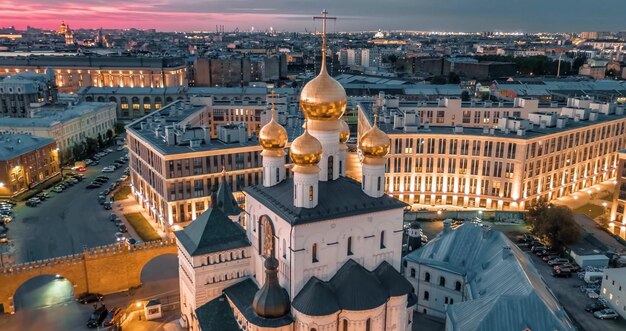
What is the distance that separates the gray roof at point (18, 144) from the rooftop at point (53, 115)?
5.94 meters

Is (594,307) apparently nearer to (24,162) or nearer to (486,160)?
(486,160)

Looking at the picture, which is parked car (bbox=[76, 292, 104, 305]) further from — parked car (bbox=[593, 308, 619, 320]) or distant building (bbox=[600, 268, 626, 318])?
distant building (bbox=[600, 268, 626, 318])

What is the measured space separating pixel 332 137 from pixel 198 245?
12.3 m

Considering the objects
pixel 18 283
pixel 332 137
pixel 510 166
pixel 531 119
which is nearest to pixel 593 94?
pixel 531 119

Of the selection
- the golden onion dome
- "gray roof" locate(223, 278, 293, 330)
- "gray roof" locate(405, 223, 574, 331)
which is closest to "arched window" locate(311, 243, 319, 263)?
"gray roof" locate(223, 278, 293, 330)

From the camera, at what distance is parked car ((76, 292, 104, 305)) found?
150ft

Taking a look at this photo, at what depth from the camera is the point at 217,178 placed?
66500 millimetres

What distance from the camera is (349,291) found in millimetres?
32250

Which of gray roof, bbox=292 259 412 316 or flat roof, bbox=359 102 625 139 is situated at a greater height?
flat roof, bbox=359 102 625 139

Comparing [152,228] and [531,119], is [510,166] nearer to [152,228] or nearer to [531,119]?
[531,119]

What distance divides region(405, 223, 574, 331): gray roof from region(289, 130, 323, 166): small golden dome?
588 inches

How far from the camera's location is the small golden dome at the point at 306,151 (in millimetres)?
31891

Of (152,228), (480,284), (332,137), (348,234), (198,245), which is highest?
(332,137)

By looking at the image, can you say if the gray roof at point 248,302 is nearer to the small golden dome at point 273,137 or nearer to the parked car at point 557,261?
the small golden dome at point 273,137
